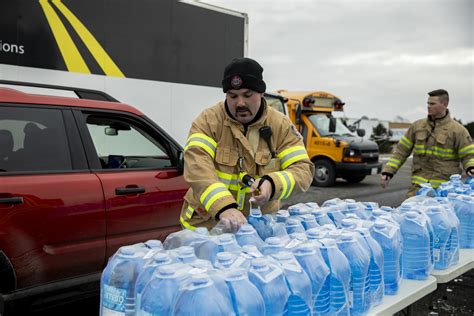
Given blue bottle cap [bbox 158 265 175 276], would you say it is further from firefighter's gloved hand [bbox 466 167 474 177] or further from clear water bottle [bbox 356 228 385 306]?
firefighter's gloved hand [bbox 466 167 474 177]

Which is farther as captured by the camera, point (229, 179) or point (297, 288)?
point (229, 179)

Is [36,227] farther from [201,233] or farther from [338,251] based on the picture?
[338,251]

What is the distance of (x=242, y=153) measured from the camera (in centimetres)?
275

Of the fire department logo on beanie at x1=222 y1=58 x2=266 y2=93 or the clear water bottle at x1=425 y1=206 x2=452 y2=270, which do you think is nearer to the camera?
the fire department logo on beanie at x1=222 y1=58 x2=266 y2=93

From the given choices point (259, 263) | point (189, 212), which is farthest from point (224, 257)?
point (189, 212)

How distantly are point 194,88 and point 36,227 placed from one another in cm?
Result: 425

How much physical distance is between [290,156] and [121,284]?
55.2 inches

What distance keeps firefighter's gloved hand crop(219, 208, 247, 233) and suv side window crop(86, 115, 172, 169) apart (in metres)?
1.94

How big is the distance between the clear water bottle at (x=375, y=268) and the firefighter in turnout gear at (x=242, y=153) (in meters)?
0.56

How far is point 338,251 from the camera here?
78.7 inches

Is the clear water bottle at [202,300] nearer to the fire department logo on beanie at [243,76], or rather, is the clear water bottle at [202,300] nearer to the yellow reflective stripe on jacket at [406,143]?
the fire department logo on beanie at [243,76]

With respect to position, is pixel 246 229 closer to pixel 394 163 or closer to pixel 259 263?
pixel 259 263

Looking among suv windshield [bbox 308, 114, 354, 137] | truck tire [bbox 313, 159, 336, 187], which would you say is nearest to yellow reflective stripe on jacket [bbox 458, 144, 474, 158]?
truck tire [bbox 313, 159, 336, 187]

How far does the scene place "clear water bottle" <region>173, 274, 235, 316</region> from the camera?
4.88 feet
